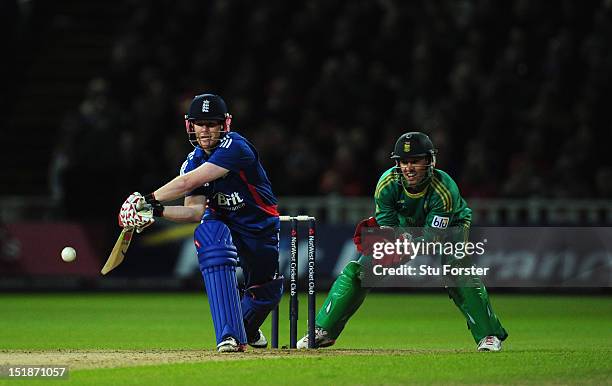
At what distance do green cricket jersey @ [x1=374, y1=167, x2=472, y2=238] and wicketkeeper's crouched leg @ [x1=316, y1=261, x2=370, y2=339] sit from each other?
0.51 metres

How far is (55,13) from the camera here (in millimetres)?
28625

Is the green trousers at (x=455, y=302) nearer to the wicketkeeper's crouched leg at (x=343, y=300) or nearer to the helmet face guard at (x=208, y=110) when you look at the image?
the wicketkeeper's crouched leg at (x=343, y=300)

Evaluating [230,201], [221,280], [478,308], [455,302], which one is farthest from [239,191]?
[478,308]

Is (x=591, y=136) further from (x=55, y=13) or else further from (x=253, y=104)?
(x=55, y=13)

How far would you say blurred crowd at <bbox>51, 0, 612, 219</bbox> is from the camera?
21.0 m

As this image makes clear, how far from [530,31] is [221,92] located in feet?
18.2

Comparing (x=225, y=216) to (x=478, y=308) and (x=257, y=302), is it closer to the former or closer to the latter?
(x=257, y=302)

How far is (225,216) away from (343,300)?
4.23 ft

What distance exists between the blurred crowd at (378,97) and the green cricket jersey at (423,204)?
9.06m

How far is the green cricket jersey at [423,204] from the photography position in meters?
11.5

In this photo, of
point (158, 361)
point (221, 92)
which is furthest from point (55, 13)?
point (158, 361)

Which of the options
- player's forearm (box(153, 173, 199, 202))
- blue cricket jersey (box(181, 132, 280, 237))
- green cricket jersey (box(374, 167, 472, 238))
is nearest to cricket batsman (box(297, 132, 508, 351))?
green cricket jersey (box(374, 167, 472, 238))

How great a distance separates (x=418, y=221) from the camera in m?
11.8

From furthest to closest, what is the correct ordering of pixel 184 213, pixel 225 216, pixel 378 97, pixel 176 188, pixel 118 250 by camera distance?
1. pixel 378 97
2. pixel 225 216
3. pixel 184 213
4. pixel 118 250
5. pixel 176 188
